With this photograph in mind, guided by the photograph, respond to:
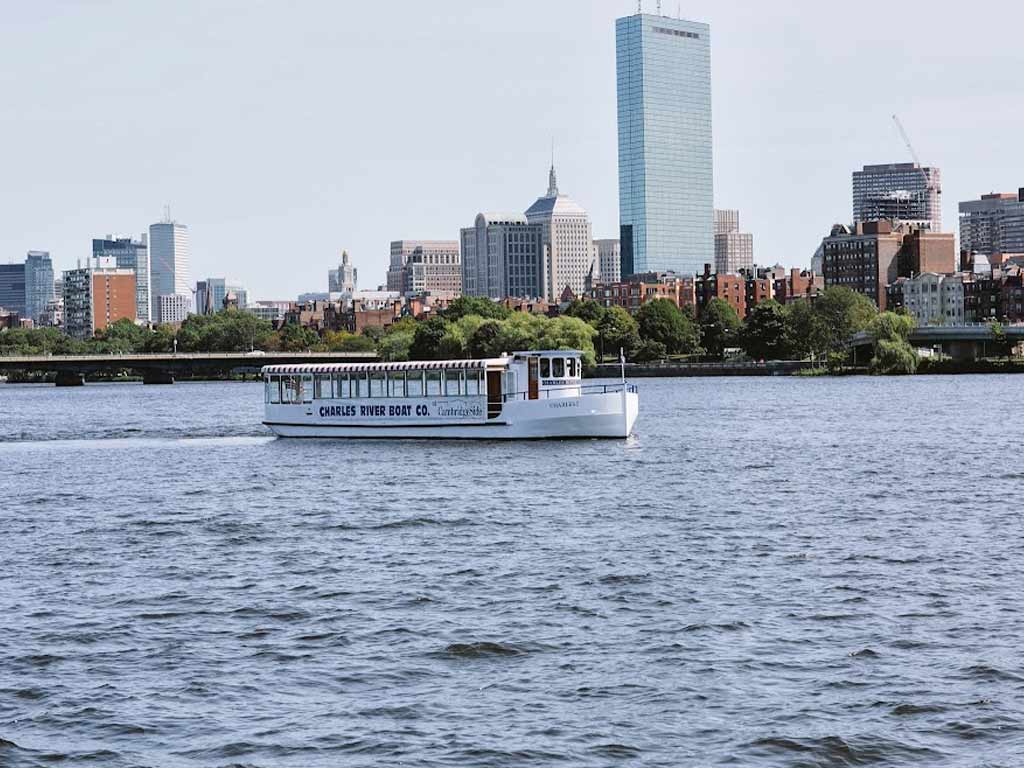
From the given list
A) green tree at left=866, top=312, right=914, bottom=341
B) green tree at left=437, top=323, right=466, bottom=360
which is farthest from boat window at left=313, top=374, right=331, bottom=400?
green tree at left=437, top=323, right=466, bottom=360

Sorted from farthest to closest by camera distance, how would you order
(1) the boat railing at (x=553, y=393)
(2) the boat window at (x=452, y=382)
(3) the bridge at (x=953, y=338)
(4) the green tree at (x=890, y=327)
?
1. (3) the bridge at (x=953, y=338)
2. (4) the green tree at (x=890, y=327)
3. (2) the boat window at (x=452, y=382)
4. (1) the boat railing at (x=553, y=393)

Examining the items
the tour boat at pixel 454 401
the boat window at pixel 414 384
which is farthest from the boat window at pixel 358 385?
the boat window at pixel 414 384

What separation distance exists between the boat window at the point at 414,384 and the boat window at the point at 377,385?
5.82 feet

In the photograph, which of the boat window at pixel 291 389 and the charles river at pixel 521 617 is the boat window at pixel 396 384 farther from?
the charles river at pixel 521 617

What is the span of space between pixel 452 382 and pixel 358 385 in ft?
22.3

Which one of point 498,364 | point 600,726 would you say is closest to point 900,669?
point 600,726

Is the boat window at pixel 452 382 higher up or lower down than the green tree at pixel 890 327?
lower down

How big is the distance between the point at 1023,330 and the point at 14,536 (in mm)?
166505

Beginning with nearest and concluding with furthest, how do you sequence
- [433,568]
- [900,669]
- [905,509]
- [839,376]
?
[900,669] < [433,568] < [905,509] < [839,376]

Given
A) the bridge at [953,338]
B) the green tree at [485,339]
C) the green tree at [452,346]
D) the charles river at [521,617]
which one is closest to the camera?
the charles river at [521,617]

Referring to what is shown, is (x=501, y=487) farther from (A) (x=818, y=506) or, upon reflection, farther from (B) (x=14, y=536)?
(B) (x=14, y=536)

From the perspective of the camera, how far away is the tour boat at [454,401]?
73.2m

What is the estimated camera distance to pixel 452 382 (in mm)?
77250

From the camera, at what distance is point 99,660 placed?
27.1 meters
